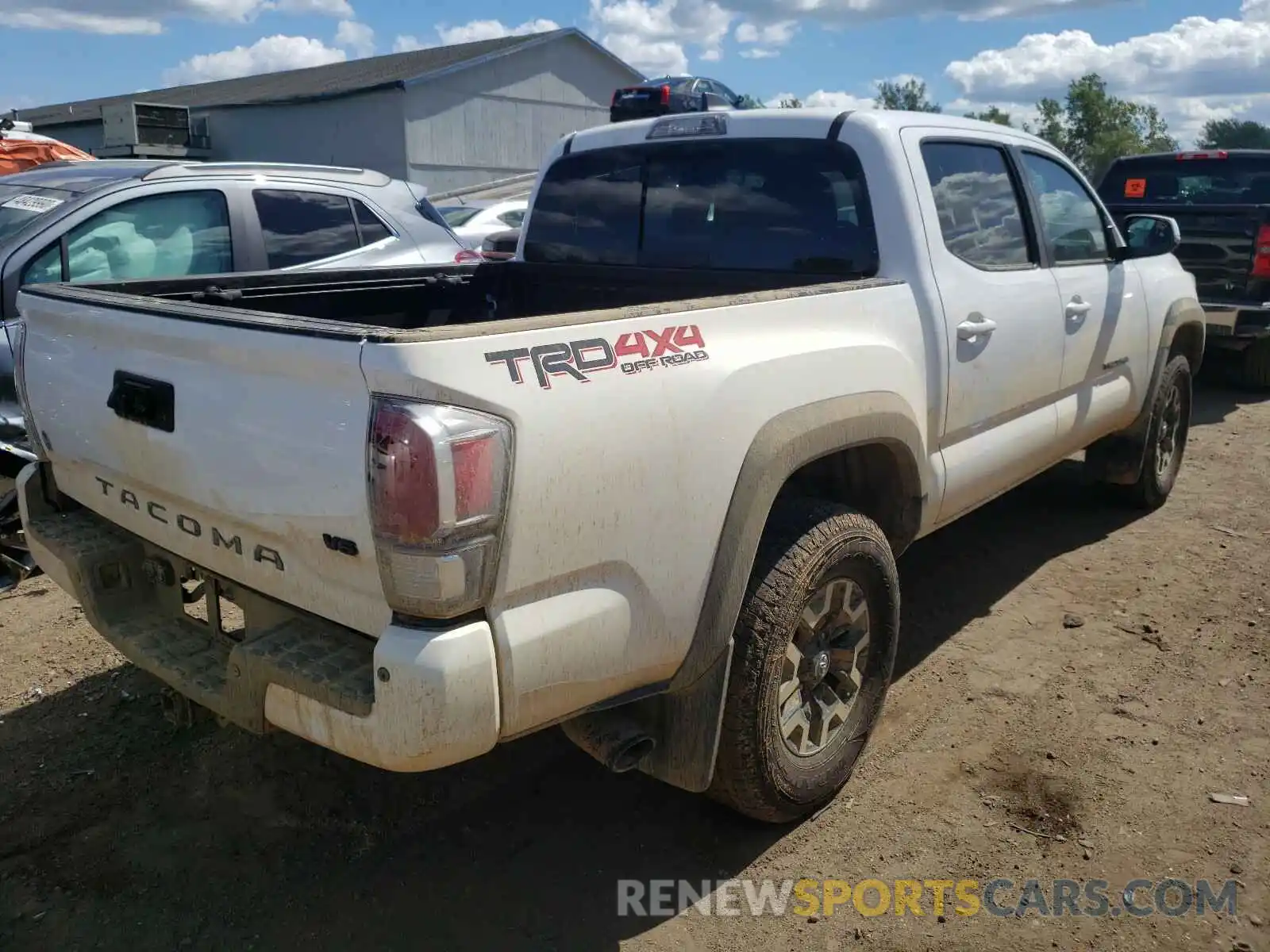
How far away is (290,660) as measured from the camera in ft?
7.41

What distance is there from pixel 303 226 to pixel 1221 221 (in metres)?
7.11

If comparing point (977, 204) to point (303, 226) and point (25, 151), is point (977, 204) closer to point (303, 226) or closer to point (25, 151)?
point (303, 226)

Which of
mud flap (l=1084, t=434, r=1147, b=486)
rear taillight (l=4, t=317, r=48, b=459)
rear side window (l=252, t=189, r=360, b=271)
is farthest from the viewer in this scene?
rear side window (l=252, t=189, r=360, b=271)

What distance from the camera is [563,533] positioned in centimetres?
215

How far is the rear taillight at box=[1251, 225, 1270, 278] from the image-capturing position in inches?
324

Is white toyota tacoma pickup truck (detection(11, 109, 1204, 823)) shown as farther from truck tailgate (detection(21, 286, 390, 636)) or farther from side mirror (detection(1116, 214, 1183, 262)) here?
side mirror (detection(1116, 214, 1183, 262))

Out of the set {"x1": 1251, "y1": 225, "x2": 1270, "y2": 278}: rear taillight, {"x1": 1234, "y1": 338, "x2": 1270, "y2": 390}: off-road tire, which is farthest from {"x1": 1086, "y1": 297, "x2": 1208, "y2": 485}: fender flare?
{"x1": 1234, "y1": 338, "x2": 1270, "y2": 390}: off-road tire

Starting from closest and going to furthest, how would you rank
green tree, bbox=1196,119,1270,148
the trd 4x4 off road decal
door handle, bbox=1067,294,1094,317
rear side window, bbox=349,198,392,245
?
1. the trd 4x4 off road decal
2. door handle, bbox=1067,294,1094,317
3. rear side window, bbox=349,198,392,245
4. green tree, bbox=1196,119,1270,148

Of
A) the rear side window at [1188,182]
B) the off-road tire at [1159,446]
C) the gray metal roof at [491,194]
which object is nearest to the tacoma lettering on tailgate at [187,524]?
the off-road tire at [1159,446]

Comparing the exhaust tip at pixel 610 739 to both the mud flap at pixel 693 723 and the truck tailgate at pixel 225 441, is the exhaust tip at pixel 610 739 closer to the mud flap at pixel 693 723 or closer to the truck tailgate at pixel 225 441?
the mud flap at pixel 693 723

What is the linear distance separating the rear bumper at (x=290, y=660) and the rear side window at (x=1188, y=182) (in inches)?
357

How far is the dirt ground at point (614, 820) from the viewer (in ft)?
8.64

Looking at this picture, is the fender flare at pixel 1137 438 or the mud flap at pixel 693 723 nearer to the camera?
the mud flap at pixel 693 723

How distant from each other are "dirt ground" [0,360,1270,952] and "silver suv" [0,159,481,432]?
6.20ft
